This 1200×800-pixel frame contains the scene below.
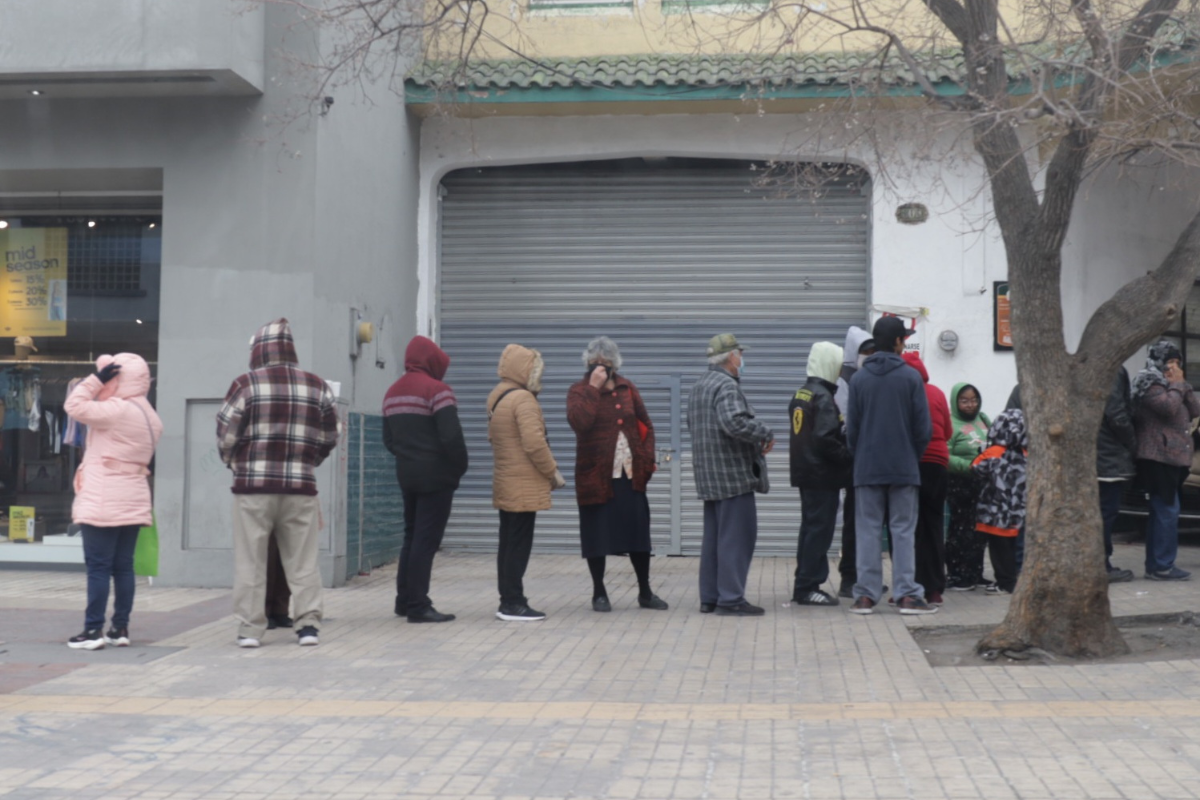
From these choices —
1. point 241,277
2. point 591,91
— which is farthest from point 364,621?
point 591,91

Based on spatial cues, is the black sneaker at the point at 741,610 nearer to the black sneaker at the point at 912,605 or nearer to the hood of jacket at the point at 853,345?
the black sneaker at the point at 912,605

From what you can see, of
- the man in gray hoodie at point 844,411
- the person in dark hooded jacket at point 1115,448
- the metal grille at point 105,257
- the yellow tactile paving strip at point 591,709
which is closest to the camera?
the yellow tactile paving strip at point 591,709

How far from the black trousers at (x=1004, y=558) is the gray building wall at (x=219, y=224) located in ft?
16.6

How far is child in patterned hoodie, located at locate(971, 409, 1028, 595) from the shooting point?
30.9ft

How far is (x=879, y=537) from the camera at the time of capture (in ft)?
29.0

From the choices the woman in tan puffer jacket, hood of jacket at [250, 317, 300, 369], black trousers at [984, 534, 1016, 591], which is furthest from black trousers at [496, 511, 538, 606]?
black trousers at [984, 534, 1016, 591]

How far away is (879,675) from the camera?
6809 mm

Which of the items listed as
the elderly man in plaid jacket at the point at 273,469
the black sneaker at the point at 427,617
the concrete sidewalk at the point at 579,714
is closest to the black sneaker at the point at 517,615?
the concrete sidewalk at the point at 579,714

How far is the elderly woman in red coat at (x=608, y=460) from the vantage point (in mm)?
8758

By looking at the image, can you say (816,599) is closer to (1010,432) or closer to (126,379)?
(1010,432)

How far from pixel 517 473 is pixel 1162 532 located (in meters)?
5.21

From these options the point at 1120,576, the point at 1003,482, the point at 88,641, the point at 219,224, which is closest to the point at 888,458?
the point at 1003,482

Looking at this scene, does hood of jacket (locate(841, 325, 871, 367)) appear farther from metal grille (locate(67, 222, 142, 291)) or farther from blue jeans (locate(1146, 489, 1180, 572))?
metal grille (locate(67, 222, 142, 291))

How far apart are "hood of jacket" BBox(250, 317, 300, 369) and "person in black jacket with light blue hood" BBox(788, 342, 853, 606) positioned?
11.4 ft
